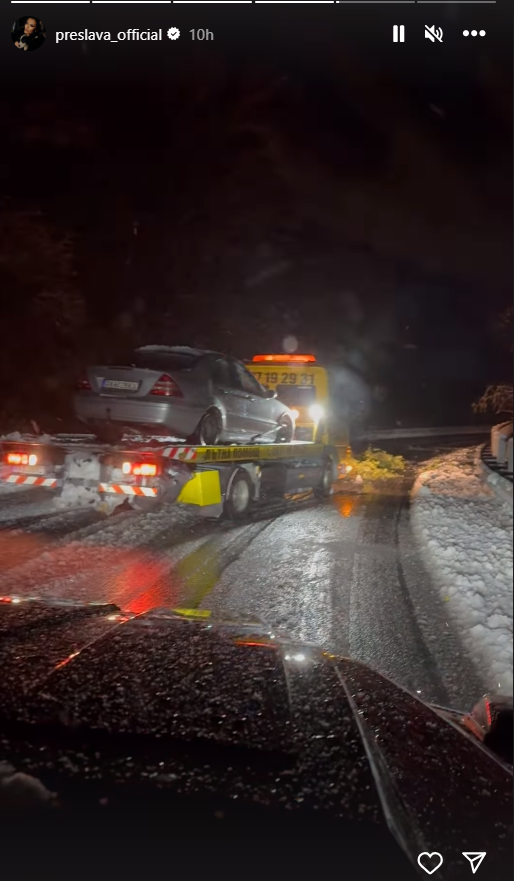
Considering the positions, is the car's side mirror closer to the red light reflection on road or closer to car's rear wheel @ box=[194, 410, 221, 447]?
car's rear wheel @ box=[194, 410, 221, 447]

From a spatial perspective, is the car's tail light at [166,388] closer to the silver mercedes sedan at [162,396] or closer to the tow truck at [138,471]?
the silver mercedes sedan at [162,396]

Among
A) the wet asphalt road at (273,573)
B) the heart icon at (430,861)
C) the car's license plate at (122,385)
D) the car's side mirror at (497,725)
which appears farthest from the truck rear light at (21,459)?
the heart icon at (430,861)

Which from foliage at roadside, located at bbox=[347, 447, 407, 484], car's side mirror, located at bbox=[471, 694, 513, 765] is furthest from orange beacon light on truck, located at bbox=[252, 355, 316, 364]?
car's side mirror, located at bbox=[471, 694, 513, 765]

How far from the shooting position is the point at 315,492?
40.3ft

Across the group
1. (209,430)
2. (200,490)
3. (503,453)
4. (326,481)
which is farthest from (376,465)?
(503,453)

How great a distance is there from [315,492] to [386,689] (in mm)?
9787

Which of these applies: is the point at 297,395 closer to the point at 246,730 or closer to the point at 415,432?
the point at 415,432

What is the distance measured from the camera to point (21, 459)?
8.38 m

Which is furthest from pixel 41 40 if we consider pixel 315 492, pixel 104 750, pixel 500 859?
pixel 315 492

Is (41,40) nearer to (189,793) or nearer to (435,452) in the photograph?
(189,793)

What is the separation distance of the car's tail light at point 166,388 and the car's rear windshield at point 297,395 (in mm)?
5170

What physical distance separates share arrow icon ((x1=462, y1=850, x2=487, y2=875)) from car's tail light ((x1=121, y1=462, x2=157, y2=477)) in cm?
627

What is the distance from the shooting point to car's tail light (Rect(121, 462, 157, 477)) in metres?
7.73

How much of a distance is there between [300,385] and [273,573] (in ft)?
23.3
